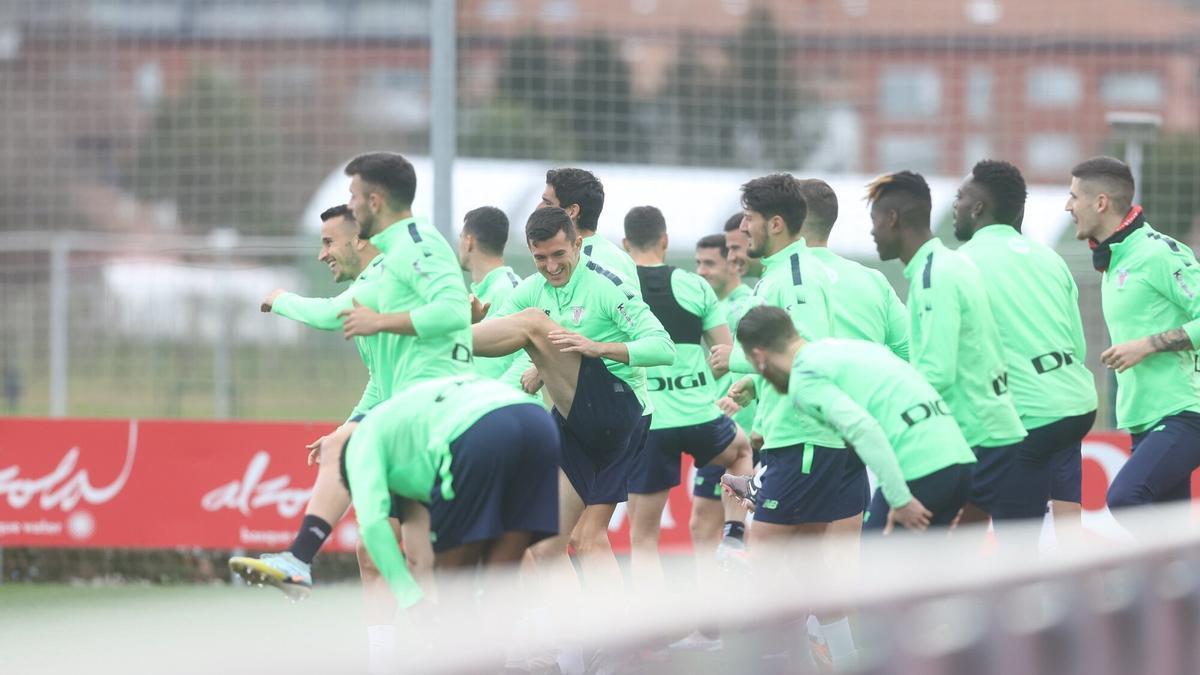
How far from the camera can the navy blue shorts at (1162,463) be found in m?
6.74

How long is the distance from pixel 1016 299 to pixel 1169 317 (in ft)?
4.06

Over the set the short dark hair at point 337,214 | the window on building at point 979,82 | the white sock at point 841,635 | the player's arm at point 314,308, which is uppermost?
the window on building at point 979,82

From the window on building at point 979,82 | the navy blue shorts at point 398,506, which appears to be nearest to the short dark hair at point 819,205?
the navy blue shorts at point 398,506

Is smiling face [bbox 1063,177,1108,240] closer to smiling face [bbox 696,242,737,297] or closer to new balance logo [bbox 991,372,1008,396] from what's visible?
new balance logo [bbox 991,372,1008,396]

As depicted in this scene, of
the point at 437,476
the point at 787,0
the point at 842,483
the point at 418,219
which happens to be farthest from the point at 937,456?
the point at 787,0

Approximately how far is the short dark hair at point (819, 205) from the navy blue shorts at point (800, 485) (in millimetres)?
1108

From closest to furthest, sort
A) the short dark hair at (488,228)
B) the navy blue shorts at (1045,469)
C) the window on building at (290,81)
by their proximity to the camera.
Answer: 1. the navy blue shorts at (1045,469)
2. the short dark hair at (488,228)
3. the window on building at (290,81)

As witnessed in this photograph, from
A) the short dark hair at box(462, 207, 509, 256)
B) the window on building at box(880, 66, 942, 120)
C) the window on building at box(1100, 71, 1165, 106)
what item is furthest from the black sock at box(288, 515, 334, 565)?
the window on building at box(1100, 71, 1165, 106)

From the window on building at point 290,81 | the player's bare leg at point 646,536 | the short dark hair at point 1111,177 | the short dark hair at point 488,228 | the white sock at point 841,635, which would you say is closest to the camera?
the white sock at point 841,635

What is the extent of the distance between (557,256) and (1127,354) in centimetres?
258

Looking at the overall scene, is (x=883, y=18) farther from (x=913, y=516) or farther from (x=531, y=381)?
(x=913, y=516)

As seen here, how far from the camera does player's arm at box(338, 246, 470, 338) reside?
18.0 ft

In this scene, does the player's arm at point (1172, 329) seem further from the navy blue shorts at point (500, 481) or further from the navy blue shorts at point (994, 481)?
the navy blue shorts at point (500, 481)

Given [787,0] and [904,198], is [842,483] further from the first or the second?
[787,0]
